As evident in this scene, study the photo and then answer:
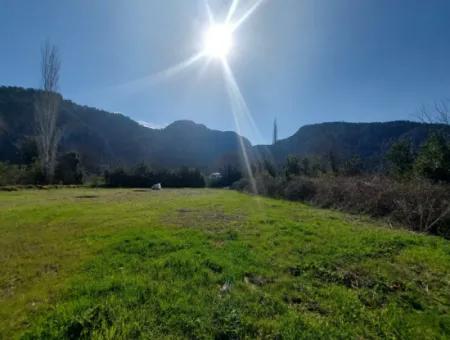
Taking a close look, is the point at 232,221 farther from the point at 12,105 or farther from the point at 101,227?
the point at 12,105

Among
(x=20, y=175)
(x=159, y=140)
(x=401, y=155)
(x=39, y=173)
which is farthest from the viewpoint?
(x=159, y=140)

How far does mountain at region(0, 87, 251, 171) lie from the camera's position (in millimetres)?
56281

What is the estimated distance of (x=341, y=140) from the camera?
63.9m

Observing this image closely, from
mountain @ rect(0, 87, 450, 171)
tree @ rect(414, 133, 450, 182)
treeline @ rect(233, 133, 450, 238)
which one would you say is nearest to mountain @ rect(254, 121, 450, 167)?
mountain @ rect(0, 87, 450, 171)

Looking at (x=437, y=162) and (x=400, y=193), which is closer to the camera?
(x=400, y=193)

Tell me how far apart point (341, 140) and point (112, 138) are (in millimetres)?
63484

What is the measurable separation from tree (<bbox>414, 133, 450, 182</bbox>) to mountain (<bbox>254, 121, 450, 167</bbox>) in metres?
32.5

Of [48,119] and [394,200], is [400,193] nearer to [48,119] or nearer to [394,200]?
[394,200]

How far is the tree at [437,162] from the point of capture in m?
12.3

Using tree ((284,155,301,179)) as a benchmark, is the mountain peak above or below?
above

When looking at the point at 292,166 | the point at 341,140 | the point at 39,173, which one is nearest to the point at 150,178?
the point at 39,173

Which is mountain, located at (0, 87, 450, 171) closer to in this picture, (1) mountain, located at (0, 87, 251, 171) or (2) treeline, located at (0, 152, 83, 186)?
(1) mountain, located at (0, 87, 251, 171)

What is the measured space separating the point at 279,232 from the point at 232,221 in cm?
187

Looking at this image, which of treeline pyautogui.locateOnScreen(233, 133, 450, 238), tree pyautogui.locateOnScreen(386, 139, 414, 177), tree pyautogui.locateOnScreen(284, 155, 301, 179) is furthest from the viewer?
tree pyautogui.locateOnScreen(284, 155, 301, 179)
